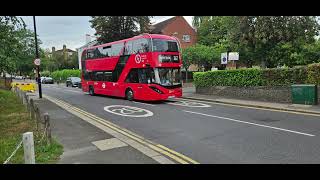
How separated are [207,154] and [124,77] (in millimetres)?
14588

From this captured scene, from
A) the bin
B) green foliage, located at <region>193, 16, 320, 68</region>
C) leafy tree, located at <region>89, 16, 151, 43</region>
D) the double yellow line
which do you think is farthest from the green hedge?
leafy tree, located at <region>89, 16, 151, 43</region>

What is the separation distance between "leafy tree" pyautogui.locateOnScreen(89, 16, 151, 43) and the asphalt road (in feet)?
79.7

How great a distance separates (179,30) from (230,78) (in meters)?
37.6

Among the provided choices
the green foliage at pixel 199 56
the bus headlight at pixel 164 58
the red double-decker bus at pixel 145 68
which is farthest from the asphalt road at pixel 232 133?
the green foliage at pixel 199 56

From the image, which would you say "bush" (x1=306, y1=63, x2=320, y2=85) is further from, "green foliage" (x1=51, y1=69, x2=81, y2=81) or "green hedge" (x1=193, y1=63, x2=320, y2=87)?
"green foliage" (x1=51, y1=69, x2=81, y2=81)

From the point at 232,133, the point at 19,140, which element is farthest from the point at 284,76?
the point at 19,140

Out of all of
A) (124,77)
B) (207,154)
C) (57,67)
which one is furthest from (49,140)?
(57,67)

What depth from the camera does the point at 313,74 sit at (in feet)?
52.9

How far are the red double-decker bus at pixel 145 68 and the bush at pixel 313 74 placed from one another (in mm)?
7152

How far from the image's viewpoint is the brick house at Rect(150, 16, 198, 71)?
185 ft

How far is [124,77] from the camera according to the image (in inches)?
850

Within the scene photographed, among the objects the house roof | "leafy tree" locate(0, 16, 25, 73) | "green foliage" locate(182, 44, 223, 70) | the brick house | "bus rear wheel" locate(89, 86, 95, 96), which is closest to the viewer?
"leafy tree" locate(0, 16, 25, 73)

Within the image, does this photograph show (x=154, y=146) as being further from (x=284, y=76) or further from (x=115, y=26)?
(x=115, y=26)
